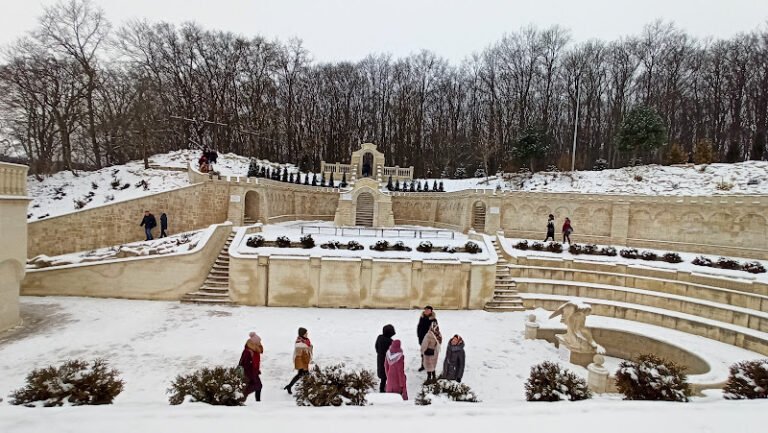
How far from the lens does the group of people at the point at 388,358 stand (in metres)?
7.42

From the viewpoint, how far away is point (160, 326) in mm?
12023

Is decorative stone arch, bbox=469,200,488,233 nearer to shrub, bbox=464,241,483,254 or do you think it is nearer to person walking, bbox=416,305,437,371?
shrub, bbox=464,241,483,254

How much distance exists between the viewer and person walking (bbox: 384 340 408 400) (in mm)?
7500

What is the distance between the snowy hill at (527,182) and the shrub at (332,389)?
57.7ft

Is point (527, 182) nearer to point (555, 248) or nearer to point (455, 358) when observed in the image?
point (555, 248)

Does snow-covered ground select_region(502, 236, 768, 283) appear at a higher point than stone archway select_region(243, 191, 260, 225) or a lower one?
lower

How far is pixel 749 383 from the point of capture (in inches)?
251

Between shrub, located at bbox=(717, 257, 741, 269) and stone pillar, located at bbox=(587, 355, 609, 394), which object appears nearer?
stone pillar, located at bbox=(587, 355, 609, 394)

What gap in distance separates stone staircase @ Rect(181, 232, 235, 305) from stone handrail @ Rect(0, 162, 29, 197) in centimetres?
613

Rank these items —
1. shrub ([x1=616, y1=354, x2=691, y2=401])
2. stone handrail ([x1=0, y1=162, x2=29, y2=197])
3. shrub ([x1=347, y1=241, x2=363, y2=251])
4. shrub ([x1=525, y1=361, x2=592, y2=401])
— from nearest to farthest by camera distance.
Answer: shrub ([x1=525, y1=361, x2=592, y2=401]) < shrub ([x1=616, y1=354, x2=691, y2=401]) < stone handrail ([x1=0, y1=162, x2=29, y2=197]) < shrub ([x1=347, y1=241, x2=363, y2=251])

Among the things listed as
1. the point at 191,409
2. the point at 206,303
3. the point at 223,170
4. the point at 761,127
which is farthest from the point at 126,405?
the point at 761,127

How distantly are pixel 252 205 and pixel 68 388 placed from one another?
20.5 meters

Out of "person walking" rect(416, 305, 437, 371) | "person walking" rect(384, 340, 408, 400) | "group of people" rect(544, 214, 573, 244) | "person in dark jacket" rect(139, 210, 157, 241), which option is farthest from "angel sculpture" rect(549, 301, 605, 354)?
"person in dark jacket" rect(139, 210, 157, 241)

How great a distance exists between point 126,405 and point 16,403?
181cm
